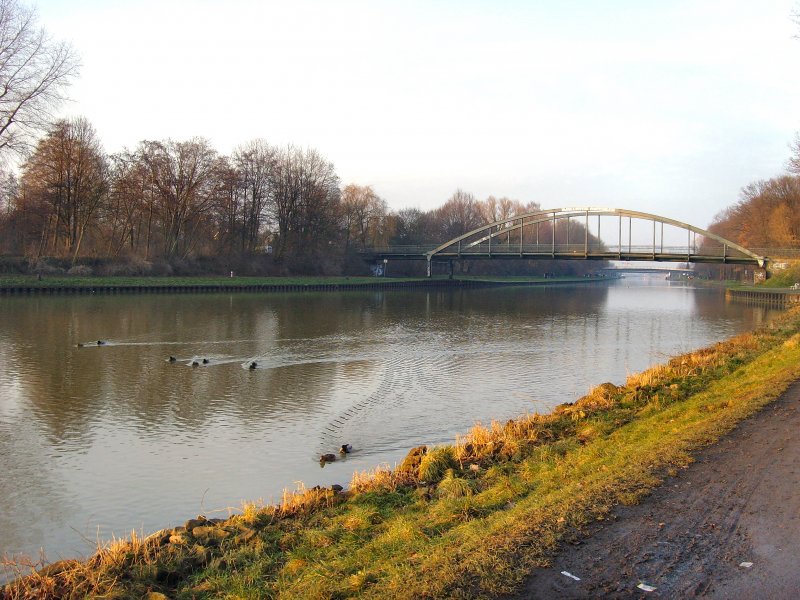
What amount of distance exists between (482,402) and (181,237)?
2154 inches

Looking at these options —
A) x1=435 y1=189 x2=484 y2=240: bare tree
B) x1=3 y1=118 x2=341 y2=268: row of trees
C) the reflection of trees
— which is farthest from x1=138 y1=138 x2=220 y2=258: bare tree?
x1=435 y1=189 x2=484 y2=240: bare tree

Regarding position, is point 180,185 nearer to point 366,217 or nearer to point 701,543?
point 366,217

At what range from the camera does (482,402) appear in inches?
656

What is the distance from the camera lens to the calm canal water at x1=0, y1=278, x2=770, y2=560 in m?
9.91

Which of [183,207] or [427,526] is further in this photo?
[183,207]

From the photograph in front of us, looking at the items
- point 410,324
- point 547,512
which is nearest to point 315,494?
point 547,512

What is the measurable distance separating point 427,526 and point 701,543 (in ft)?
8.43

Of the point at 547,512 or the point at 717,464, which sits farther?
the point at 717,464

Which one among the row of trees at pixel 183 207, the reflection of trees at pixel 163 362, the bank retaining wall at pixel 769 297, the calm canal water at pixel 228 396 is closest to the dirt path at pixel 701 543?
the calm canal water at pixel 228 396

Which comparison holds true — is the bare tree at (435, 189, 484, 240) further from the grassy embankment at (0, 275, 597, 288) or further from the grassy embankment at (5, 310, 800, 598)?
the grassy embankment at (5, 310, 800, 598)

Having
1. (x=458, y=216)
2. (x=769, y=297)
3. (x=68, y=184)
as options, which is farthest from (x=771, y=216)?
(x=68, y=184)

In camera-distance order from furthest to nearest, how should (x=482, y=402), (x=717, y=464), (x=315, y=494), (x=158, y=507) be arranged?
1. (x=482, y=402)
2. (x=158, y=507)
3. (x=315, y=494)
4. (x=717, y=464)

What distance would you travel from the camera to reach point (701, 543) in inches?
221

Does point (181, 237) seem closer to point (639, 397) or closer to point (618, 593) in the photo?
point (639, 397)
